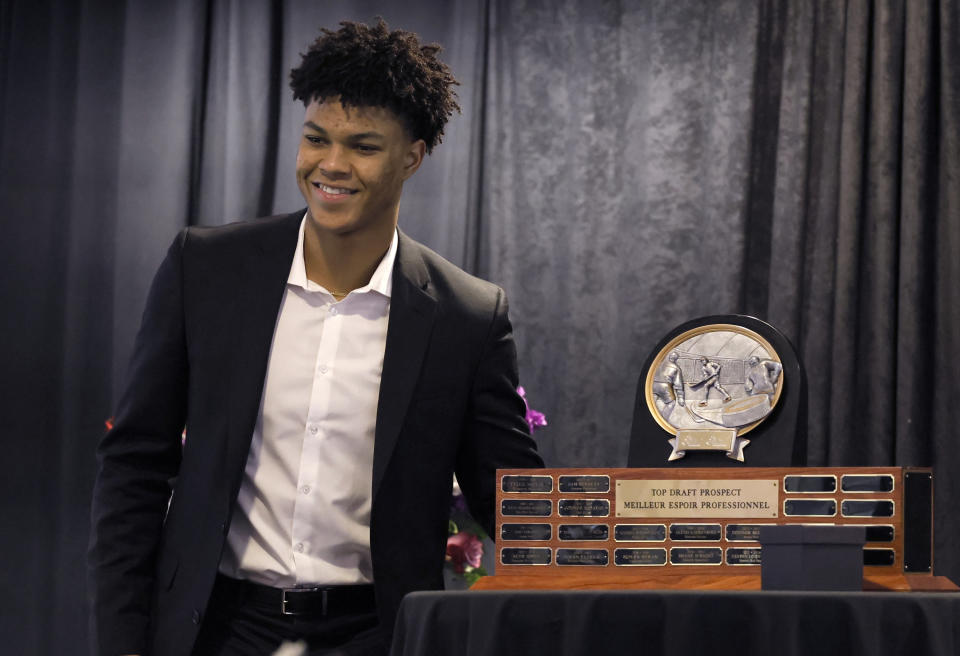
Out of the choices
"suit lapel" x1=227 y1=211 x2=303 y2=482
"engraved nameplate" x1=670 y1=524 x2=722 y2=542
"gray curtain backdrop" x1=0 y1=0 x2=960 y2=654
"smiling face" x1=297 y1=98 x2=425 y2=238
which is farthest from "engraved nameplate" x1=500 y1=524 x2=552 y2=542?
"gray curtain backdrop" x1=0 y1=0 x2=960 y2=654

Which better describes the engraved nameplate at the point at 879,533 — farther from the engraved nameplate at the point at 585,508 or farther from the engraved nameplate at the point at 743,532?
A: the engraved nameplate at the point at 585,508

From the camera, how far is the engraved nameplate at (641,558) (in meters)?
1.30

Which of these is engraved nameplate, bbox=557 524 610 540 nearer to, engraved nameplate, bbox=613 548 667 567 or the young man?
engraved nameplate, bbox=613 548 667 567

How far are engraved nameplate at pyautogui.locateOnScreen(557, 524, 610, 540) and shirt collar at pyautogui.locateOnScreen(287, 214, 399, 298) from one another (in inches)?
20.7

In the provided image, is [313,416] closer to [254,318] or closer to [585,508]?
[254,318]

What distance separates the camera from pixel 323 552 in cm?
158

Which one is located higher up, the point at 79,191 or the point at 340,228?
the point at 79,191

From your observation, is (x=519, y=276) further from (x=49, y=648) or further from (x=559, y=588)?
(x=559, y=588)

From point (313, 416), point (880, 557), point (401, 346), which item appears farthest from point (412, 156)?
point (880, 557)

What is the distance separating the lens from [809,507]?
1291 millimetres

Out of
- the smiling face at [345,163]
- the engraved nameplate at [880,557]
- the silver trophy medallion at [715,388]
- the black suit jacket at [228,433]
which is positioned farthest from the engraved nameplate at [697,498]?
the smiling face at [345,163]

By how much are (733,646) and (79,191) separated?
2.57m

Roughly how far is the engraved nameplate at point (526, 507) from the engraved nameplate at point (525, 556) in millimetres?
37

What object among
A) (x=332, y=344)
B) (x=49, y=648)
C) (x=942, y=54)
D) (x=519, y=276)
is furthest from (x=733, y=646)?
(x=49, y=648)
